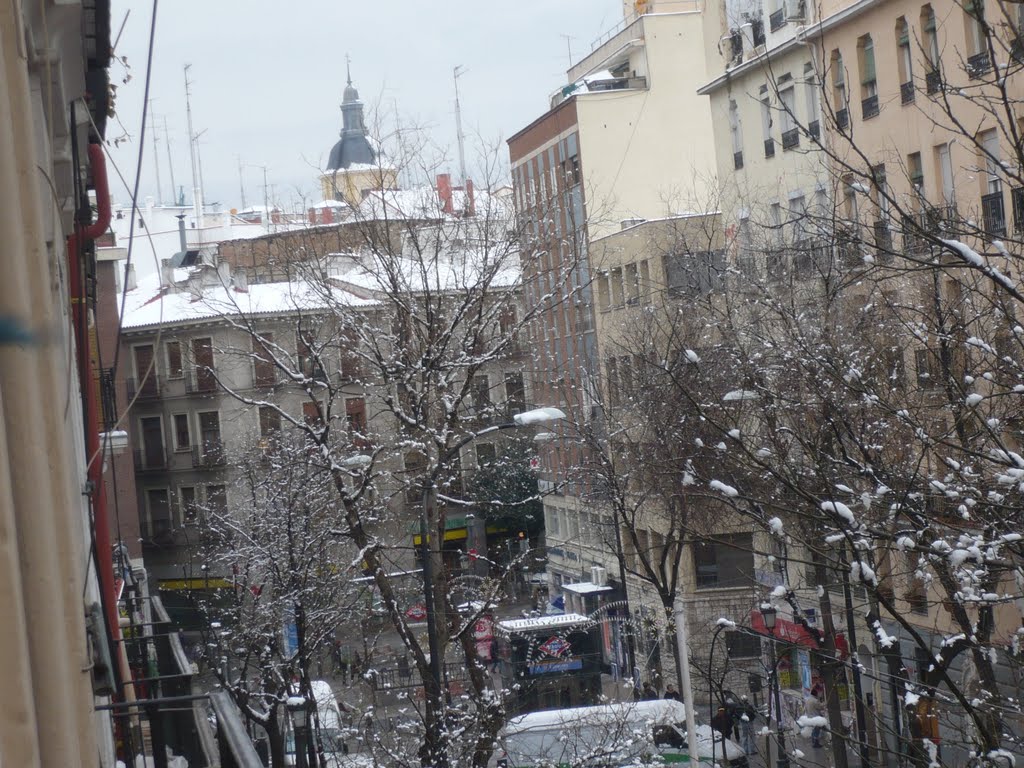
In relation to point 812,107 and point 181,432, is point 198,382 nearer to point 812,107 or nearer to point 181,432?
point 181,432

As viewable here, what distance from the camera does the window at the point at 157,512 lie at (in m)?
49.1

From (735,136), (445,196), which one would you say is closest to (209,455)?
(735,136)

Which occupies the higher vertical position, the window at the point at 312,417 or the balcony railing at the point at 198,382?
the balcony railing at the point at 198,382

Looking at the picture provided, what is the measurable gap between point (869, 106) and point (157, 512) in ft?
107

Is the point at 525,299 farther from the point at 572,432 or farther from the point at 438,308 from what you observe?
the point at 438,308

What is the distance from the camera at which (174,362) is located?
49969 mm

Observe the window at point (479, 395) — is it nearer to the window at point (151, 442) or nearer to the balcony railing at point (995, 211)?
the balcony railing at point (995, 211)

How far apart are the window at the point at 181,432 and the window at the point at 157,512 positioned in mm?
1838

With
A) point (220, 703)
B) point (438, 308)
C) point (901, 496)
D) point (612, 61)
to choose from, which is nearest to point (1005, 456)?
point (901, 496)

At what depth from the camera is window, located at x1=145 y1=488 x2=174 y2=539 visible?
4912 cm

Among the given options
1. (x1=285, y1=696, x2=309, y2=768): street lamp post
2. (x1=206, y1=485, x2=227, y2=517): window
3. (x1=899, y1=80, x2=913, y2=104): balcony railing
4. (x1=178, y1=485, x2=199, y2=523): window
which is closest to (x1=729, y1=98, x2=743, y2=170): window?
(x1=899, y1=80, x2=913, y2=104): balcony railing

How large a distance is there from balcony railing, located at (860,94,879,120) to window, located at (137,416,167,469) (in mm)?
31345

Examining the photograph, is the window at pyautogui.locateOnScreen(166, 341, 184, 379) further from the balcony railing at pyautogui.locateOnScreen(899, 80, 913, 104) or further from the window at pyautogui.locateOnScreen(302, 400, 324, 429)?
the balcony railing at pyautogui.locateOnScreen(899, 80, 913, 104)

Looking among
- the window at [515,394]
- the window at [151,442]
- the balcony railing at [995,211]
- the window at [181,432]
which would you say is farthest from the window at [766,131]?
the window at [151,442]
